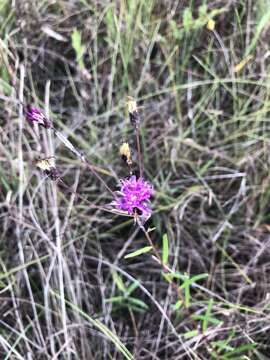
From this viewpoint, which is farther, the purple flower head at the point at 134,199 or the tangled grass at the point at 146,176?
the tangled grass at the point at 146,176

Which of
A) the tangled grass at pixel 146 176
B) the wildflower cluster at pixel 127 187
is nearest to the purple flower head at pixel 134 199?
the wildflower cluster at pixel 127 187

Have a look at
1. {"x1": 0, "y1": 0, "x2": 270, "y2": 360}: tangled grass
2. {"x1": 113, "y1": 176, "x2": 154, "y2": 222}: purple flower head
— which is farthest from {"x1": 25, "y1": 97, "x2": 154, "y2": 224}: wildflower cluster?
{"x1": 0, "y1": 0, "x2": 270, "y2": 360}: tangled grass

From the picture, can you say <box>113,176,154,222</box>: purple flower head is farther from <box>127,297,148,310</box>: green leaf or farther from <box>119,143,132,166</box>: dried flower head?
<box>127,297,148,310</box>: green leaf

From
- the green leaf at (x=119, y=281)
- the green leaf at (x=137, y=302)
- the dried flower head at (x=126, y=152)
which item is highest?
the dried flower head at (x=126, y=152)

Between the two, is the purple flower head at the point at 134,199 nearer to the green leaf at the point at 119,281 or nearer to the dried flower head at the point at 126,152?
the dried flower head at the point at 126,152

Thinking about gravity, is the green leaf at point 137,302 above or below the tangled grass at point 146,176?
below

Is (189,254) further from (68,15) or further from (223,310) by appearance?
(68,15)
